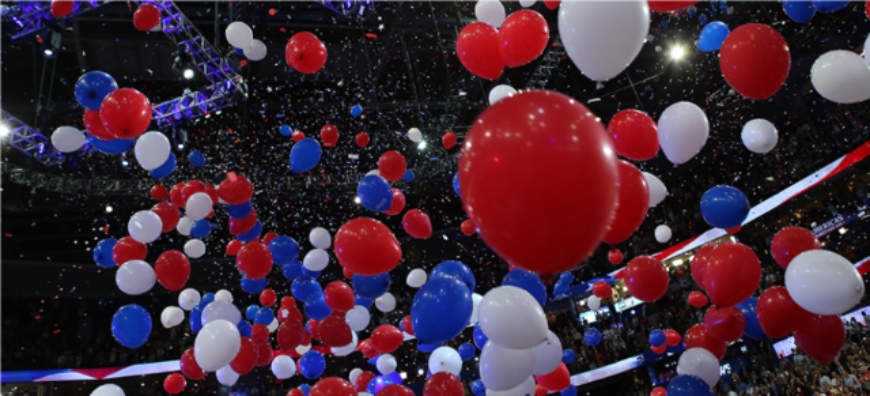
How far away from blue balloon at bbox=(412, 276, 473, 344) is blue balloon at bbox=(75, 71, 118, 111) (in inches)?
103

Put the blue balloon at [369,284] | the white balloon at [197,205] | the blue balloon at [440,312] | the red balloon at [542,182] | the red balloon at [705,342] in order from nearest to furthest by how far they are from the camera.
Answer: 1. the red balloon at [542,182]
2. the blue balloon at [440,312]
3. the red balloon at [705,342]
4. the blue balloon at [369,284]
5. the white balloon at [197,205]

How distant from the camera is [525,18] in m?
3.23

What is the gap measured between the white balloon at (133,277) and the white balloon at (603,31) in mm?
3551

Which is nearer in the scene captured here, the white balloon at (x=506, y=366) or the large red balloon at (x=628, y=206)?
the large red balloon at (x=628, y=206)

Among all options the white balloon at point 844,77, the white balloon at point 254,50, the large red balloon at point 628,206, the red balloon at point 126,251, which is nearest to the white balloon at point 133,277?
the red balloon at point 126,251

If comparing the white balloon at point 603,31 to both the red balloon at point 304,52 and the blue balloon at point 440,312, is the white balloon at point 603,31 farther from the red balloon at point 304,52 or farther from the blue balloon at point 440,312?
the red balloon at point 304,52

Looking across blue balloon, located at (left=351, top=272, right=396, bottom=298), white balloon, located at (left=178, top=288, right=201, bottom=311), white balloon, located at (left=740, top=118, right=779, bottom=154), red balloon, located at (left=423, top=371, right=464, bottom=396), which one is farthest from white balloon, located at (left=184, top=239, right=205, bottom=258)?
white balloon, located at (left=740, top=118, right=779, bottom=154)

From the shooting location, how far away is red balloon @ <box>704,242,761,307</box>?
3182 mm

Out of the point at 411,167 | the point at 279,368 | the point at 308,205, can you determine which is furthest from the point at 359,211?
the point at 279,368

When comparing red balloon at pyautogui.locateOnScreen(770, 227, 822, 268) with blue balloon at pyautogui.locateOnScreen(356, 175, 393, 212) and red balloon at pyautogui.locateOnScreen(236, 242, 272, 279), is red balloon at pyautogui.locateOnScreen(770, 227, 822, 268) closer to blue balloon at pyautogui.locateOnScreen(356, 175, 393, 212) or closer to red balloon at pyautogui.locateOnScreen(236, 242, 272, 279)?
blue balloon at pyautogui.locateOnScreen(356, 175, 393, 212)

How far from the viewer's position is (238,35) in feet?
15.2

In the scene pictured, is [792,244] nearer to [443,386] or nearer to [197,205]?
[443,386]

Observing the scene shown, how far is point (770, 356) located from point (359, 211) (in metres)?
8.25

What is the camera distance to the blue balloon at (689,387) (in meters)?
3.37
